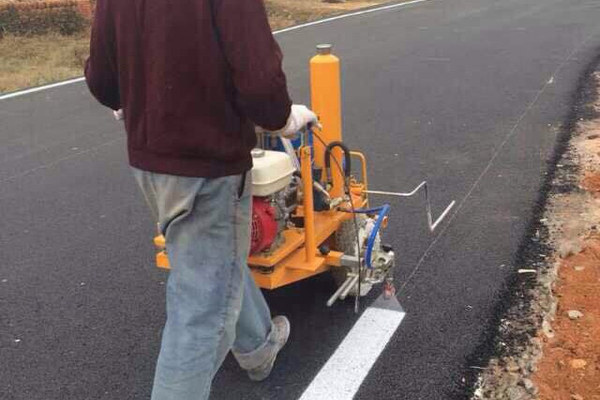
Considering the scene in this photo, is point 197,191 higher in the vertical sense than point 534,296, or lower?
higher

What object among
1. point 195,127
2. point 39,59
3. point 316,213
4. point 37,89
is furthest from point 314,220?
point 39,59

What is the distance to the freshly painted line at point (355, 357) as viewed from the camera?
3.20 meters

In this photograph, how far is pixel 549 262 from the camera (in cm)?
431

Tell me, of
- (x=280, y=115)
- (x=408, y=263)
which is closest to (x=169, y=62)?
(x=280, y=115)

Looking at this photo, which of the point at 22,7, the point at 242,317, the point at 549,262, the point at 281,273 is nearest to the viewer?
the point at 242,317

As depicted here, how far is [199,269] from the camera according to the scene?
2.58 metres

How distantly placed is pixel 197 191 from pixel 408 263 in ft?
7.16

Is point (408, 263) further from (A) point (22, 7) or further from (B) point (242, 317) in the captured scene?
(A) point (22, 7)

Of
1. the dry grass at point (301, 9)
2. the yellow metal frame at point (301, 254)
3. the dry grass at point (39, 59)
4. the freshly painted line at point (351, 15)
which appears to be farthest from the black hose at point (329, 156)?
the dry grass at point (301, 9)

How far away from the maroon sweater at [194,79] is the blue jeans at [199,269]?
0.08m

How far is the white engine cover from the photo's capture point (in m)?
3.00

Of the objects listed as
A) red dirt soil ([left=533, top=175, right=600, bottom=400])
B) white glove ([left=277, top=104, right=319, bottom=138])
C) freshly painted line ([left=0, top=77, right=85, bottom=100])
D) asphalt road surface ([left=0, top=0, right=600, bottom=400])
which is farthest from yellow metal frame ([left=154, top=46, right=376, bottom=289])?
freshly painted line ([left=0, top=77, right=85, bottom=100])

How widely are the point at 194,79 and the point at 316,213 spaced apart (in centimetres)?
143

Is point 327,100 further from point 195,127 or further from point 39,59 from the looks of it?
point 39,59
